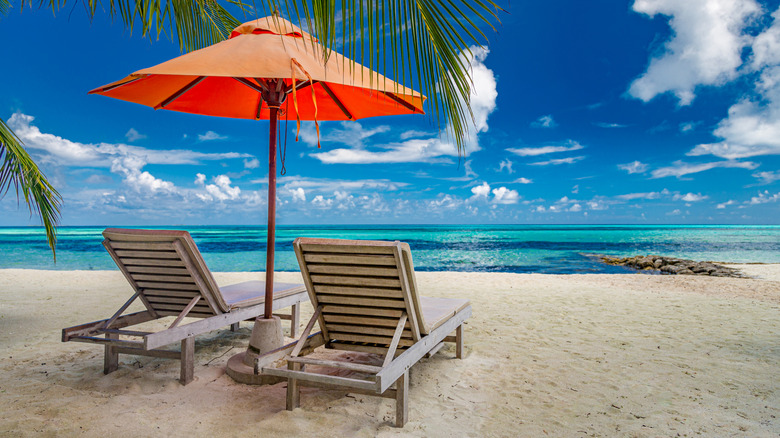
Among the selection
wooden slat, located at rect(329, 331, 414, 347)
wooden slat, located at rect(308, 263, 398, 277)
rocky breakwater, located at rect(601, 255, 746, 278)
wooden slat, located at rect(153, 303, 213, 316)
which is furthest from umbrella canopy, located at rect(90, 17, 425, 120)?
rocky breakwater, located at rect(601, 255, 746, 278)

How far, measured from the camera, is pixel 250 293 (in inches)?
152

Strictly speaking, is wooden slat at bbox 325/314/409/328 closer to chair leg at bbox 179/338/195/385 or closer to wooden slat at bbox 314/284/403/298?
wooden slat at bbox 314/284/403/298

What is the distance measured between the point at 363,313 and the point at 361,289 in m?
0.18

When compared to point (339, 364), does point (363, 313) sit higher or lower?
higher

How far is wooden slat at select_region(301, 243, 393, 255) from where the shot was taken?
247cm

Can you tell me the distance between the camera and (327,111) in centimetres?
422

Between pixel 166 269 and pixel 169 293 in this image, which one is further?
pixel 169 293

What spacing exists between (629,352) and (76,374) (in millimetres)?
4492

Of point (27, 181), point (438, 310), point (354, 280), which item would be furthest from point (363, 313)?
point (27, 181)

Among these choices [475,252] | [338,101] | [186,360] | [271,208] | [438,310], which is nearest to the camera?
[186,360]

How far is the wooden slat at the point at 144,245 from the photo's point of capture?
9.71 ft

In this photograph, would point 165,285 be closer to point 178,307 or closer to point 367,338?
point 178,307

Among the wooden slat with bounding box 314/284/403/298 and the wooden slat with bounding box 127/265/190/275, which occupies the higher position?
the wooden slat with bounding box 127/265/190/275

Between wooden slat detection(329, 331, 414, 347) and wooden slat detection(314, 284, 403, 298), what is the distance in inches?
12.2
